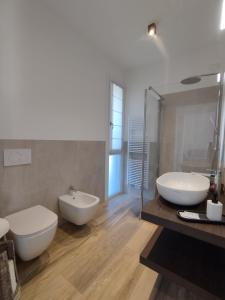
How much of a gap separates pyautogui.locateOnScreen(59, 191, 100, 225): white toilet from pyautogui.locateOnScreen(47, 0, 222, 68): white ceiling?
7.18ft

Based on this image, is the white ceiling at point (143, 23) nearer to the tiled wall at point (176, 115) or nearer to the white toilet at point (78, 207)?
the tiled wall at point (176, 115)

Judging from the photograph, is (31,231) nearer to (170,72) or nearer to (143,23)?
(143,23)

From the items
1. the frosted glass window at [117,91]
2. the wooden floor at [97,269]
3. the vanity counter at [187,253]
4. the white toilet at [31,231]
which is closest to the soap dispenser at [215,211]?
the vanity counter at [187,253]

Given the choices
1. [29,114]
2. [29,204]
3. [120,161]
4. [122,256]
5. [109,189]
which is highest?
[29,114]

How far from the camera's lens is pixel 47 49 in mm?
1760

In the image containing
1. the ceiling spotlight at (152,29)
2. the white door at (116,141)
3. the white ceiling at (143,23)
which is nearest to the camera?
the white ceiling at (143,23)

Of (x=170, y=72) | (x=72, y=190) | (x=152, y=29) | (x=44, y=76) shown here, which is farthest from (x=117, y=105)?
(x=72, y=190)

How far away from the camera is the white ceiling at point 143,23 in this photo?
1638 millimetres

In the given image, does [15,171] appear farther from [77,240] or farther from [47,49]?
[47,49]

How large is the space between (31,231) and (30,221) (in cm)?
17

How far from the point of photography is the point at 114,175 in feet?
10.1

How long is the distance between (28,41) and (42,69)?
270mm

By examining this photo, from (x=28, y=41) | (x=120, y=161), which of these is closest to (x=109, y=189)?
(x=120, y=161)

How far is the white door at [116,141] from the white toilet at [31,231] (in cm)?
163
